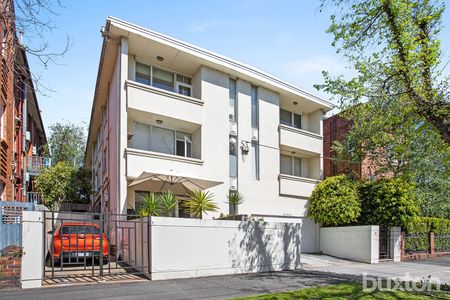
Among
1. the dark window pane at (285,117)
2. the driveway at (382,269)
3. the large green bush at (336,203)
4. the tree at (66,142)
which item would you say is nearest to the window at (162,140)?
the dark window pane at (285,117)

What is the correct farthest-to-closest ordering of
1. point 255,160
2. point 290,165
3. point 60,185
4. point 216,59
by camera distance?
point 60,185 → point 290,165 → point 255,160 → point 216,59

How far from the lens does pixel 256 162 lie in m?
20.0

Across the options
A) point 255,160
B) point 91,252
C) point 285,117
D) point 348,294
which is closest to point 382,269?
point 348,294

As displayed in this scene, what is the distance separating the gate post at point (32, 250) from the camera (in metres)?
A: 9.15

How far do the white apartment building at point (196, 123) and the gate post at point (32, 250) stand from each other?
5.49 metres

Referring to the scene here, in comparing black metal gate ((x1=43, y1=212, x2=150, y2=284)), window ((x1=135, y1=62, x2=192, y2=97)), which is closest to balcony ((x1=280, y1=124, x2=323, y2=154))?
window ((x1=135, y1=62, x2=192, y2=97))

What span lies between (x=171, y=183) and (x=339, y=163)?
12162 millimetres

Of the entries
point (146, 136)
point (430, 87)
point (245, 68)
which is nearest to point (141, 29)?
point (146, 136)

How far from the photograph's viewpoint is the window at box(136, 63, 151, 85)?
1718cm

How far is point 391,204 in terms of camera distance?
18.9 m

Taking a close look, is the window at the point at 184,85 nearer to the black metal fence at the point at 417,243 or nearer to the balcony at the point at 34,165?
the black metal fence at the point at 417,243

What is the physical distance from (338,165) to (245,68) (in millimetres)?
8948

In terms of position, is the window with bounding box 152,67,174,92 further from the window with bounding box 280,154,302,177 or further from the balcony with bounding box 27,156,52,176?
the balcony with bounding box 27,156,52,176

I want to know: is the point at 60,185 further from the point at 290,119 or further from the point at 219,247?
the point at 219,247
